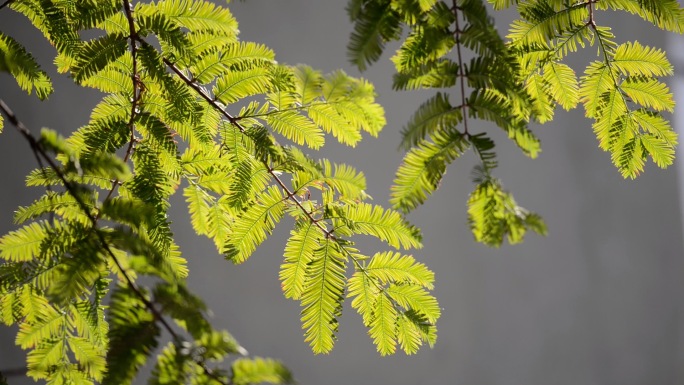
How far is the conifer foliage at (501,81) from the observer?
63 cm

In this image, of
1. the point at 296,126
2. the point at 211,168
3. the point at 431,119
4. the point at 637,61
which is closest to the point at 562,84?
the point at 637,61

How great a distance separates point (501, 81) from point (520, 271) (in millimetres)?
3163

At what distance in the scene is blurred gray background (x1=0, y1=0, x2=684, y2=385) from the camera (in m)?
3.47

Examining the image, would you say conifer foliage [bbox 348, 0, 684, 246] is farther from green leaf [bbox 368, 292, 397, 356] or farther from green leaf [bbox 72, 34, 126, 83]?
green leaf [bbox 72, 34, 126, 83]

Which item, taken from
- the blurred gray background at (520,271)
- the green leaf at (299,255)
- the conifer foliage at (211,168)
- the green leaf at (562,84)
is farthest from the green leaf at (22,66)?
the blurred gray background at (520,271)

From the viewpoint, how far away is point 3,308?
0.79 metres

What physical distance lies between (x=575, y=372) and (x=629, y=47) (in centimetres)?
320

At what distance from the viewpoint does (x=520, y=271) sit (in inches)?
144

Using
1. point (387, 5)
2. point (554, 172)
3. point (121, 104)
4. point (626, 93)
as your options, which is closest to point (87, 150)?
point (121, 104)

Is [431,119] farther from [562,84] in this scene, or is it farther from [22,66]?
[22,66]

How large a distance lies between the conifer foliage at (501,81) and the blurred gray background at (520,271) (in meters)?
2.77

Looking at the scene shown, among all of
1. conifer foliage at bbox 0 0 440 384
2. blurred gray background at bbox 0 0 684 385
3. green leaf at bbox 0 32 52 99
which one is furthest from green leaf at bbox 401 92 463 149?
blurred gray background at bbox 0 0 684 385

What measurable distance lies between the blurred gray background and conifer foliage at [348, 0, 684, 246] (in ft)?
9.08

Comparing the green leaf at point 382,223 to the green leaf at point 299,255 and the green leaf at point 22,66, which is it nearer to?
the green leaf at point 299,255
